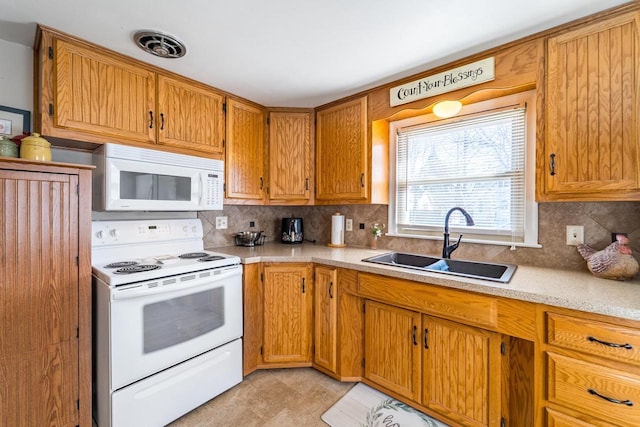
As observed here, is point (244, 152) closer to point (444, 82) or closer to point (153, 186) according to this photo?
point (153, 186)

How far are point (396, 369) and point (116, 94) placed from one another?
249cm

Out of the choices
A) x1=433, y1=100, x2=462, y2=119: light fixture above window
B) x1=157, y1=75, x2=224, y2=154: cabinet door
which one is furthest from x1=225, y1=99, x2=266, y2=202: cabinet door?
x1=433, y1=100, x2=462, y2=119: light fixture above window

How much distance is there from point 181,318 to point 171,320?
0.06 meters

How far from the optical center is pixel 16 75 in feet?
5.29

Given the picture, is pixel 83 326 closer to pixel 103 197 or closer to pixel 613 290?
pixel 103 197

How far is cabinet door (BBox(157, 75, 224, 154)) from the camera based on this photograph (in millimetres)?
1896

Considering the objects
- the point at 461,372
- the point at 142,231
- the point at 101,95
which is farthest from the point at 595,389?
the point at 101,95

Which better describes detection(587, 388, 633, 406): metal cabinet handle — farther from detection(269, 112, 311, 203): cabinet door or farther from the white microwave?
the white microwave

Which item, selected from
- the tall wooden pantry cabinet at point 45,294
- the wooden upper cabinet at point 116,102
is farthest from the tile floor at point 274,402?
the wooden upper cabinet at point 116,102

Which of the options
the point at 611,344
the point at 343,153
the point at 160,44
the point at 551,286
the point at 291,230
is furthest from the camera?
the point at 291,230

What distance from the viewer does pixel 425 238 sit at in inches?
85.3

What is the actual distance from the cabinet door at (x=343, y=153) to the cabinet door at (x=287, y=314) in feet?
2.46

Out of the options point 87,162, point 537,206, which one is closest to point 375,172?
point 537,206

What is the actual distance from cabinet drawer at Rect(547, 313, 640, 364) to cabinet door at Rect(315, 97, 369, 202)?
4.60ft
